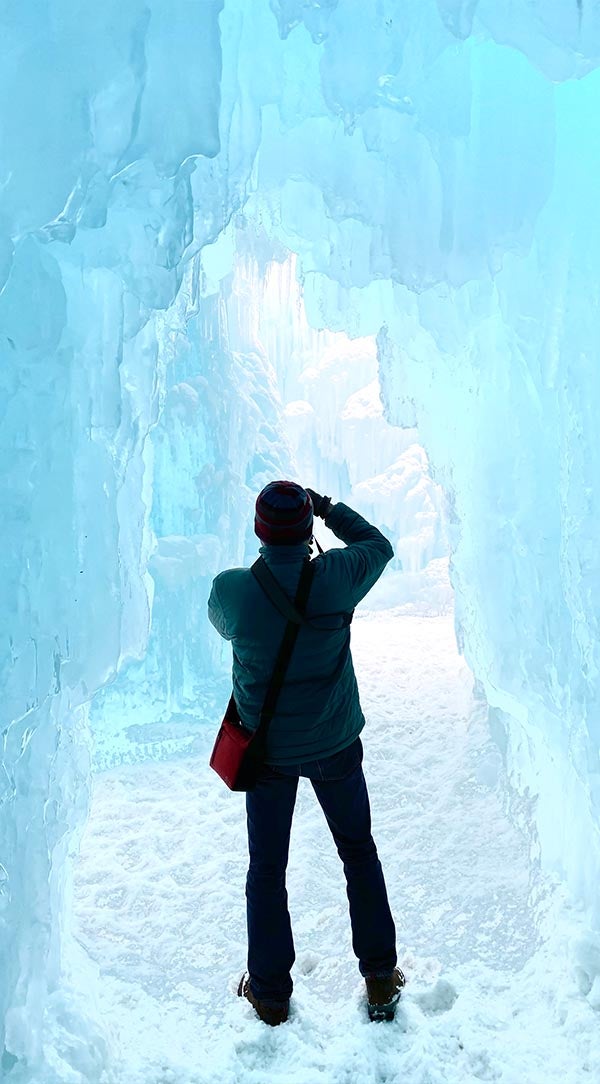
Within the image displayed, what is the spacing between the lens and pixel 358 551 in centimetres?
203

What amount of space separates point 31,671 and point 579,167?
2.51 metres

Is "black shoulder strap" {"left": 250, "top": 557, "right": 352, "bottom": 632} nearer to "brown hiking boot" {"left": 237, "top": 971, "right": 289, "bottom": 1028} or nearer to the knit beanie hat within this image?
the knit beanie hat

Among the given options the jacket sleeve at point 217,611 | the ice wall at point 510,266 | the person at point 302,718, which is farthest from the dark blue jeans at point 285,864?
the ice wall at point 510,266

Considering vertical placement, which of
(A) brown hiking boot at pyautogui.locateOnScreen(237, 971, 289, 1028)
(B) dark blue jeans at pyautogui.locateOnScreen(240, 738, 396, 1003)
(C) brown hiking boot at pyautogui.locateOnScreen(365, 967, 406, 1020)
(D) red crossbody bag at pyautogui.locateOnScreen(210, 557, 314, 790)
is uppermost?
(D) red crossbody bag at pyautogui.locateOnScreen(210, 557, 314, 790)

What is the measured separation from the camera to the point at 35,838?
2.45m

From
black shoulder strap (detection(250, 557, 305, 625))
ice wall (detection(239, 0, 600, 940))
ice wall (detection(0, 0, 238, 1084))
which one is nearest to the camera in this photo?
black shoulder strap (detection(250, 557, 305, 625))

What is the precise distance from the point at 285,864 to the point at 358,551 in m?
0.91

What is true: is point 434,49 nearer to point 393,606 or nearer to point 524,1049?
point 524,1049

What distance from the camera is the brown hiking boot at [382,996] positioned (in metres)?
2.24

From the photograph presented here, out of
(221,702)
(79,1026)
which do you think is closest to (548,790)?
(79,1026)

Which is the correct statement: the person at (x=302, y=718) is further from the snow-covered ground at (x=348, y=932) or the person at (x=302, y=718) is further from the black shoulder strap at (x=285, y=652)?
the snow-covered ground at (x=348, y=932)

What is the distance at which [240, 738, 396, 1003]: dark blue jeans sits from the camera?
209 cm

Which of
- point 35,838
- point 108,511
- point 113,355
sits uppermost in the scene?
point 113,355

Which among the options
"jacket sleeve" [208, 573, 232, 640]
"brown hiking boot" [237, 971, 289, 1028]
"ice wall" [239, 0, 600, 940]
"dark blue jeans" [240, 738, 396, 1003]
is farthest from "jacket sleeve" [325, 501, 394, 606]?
"brown hiking boot" [237, 971, 289, 1028]
